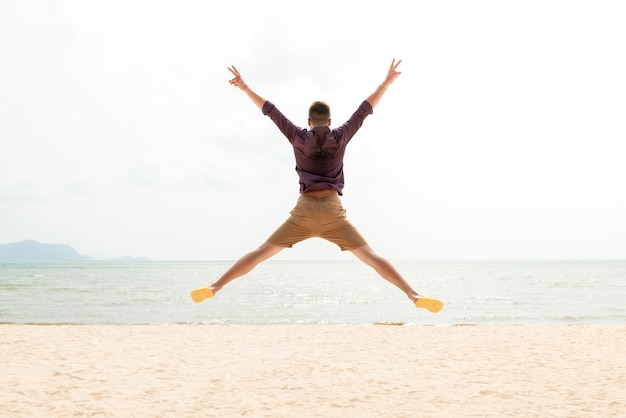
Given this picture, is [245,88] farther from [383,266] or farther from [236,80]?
[383,266]

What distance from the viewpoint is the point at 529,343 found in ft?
58.7

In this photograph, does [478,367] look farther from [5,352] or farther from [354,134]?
[5,352]

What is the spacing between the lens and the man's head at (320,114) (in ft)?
13.6

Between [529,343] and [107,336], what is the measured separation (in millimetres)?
14439

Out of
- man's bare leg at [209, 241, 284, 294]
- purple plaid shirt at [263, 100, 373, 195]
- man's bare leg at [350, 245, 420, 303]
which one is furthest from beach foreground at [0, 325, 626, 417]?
purple plaid shirt at [263, 100, 373, 195]

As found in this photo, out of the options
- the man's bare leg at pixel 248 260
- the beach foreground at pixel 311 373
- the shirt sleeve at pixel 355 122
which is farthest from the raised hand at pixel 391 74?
the beach foreground at pixel 311 373

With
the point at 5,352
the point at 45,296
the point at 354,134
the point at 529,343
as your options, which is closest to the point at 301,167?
the point at 354,134

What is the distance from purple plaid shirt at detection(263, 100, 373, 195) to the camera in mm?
4105

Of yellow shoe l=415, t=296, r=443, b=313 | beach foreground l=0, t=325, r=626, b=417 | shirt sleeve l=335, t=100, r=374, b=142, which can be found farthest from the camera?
beach foreground l=0, t=325, r=626, b=417

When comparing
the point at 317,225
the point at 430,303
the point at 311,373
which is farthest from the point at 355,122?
the point at 311,373

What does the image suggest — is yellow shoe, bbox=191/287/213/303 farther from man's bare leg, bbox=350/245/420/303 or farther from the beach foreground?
the beach foreground

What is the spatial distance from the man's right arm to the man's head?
1.50ft

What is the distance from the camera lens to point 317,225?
433 cm

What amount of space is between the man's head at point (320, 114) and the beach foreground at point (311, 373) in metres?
7.13
